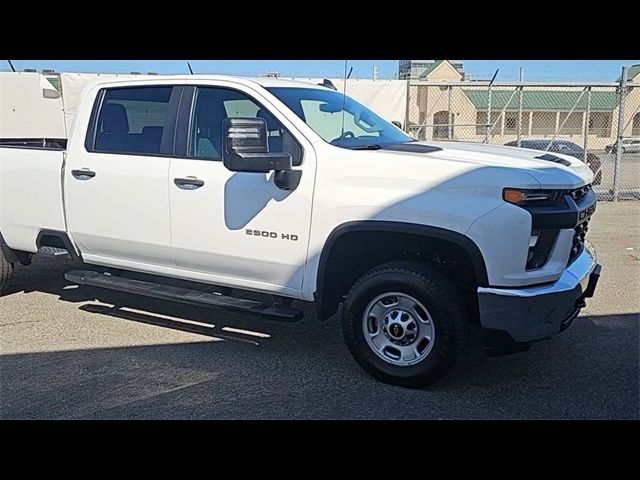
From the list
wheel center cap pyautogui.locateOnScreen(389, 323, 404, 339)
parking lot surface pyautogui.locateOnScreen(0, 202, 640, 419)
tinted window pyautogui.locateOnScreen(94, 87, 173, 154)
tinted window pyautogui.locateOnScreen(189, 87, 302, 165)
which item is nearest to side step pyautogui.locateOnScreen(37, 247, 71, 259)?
parking lot surface pyautogui.locateOnScreen(0, 202, 640, 419)

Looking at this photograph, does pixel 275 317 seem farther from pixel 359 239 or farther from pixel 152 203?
pixel 152 203

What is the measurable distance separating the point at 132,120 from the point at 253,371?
248 centimetres

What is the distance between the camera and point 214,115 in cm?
497

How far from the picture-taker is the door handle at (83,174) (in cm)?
529

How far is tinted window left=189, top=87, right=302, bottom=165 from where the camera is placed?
482 cm

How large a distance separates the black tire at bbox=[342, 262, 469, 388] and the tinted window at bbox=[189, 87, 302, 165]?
1.32m

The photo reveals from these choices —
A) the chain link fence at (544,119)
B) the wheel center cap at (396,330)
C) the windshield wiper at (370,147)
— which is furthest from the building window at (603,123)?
the wheel center cap at (396,330)

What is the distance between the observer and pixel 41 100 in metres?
15.8

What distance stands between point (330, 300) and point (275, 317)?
430 millimetres

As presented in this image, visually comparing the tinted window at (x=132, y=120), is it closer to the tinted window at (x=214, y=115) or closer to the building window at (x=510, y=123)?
the tinted window at (x=214, y=115)

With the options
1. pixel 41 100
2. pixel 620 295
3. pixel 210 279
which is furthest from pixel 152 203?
pixel 41 100

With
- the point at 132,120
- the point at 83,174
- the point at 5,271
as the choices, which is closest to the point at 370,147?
the point at 132,120

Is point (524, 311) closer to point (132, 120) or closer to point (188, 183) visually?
point (188, 183)

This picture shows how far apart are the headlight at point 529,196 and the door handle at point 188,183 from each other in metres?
2.28
